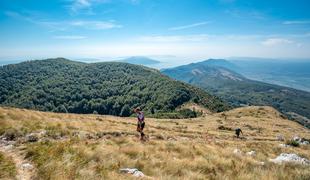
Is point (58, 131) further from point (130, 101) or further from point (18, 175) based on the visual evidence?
point (130, 101)

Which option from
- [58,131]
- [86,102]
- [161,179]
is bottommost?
[86,102]

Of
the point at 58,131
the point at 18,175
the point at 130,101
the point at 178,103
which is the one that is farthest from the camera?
the point at 130,101

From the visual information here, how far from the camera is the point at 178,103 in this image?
584 feet

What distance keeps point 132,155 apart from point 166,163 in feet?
6.79

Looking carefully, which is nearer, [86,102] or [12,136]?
[12,136]

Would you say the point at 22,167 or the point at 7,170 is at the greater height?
the point at 7,170

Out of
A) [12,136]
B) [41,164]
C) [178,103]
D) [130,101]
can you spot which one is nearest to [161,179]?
[41,164]

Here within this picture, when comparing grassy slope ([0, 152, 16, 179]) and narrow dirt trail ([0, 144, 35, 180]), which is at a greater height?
grassy slope ([0, 152, 16, 179])

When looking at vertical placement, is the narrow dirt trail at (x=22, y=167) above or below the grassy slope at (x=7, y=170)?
below

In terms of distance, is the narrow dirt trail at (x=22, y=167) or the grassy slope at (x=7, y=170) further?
the narrow dirt trail at (x=22, y=167)

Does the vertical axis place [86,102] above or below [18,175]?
below

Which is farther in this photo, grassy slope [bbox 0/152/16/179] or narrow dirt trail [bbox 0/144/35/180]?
narrow dirt trail [bbox 0/144/35/180]

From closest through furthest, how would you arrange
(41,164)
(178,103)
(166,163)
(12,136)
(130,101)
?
1. (41,164)
2. (166,163)
3. (12,136)
4. (178,103)
5. (130,101)

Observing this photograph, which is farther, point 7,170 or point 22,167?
point 22,167
